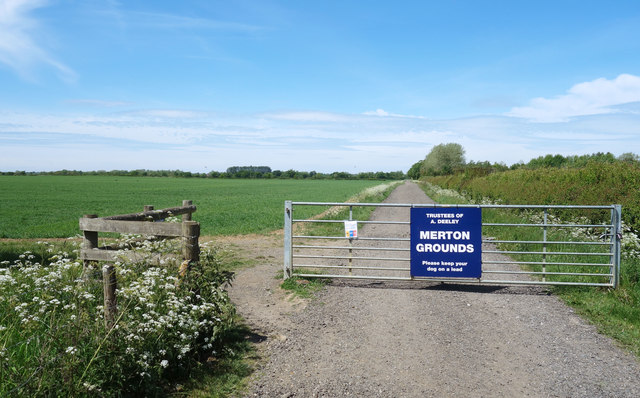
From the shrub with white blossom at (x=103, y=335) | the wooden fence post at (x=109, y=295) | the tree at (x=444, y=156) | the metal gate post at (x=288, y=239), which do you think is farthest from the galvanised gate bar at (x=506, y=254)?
the tree at (x=444, y=156)

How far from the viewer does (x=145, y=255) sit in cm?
520

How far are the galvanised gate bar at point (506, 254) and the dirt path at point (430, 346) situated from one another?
26.2 inches

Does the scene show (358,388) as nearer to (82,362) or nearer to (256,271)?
(82,362)

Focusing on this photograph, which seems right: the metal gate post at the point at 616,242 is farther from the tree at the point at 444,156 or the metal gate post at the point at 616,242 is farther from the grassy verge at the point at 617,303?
the tree at the point at 444,156

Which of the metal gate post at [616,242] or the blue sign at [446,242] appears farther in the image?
the blue sign at [446,242]

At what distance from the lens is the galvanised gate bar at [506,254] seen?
805 centimetres

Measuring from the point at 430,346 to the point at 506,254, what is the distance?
7.89 metres

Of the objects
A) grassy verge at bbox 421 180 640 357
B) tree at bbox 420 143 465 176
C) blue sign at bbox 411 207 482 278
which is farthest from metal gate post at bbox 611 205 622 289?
tree at bbox 420 143 465 176

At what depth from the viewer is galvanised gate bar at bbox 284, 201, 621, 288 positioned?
8.05m

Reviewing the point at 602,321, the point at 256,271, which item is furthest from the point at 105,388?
the point at 602,321

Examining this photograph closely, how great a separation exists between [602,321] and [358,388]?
15.2 feet

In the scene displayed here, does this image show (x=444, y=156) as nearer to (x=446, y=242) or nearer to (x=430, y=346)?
(x=446, y=242)

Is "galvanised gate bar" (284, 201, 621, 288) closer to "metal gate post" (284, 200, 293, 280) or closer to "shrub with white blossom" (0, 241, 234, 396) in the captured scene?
"metal gate post" (284, 200, 293, 280)

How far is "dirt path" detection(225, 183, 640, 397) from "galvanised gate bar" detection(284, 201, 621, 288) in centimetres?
66
